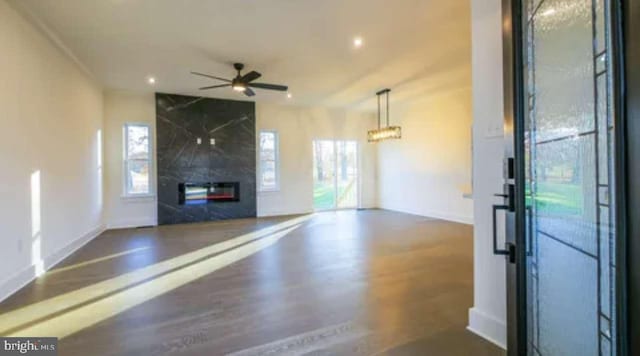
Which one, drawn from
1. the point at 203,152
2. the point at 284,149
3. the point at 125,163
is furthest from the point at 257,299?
the point at 284,149

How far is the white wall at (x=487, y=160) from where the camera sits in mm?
2248

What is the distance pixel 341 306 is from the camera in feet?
9.59

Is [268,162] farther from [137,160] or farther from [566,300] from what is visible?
[566,300]

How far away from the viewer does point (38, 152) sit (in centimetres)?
402

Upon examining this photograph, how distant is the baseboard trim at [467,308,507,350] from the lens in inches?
88.5

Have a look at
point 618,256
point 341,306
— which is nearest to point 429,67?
point 341,306

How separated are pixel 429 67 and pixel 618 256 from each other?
5573 millimetres

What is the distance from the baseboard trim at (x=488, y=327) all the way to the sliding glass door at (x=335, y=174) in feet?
24.1

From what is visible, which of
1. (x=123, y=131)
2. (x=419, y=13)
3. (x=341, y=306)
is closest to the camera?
(x=341, y=306)

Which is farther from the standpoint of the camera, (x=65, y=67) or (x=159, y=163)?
(x=159, y=163)

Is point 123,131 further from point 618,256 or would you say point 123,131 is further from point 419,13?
point 618,256

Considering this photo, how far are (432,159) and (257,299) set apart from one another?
6.41m

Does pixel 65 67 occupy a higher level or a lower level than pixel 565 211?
higher

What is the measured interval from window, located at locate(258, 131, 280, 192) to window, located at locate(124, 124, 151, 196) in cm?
272
